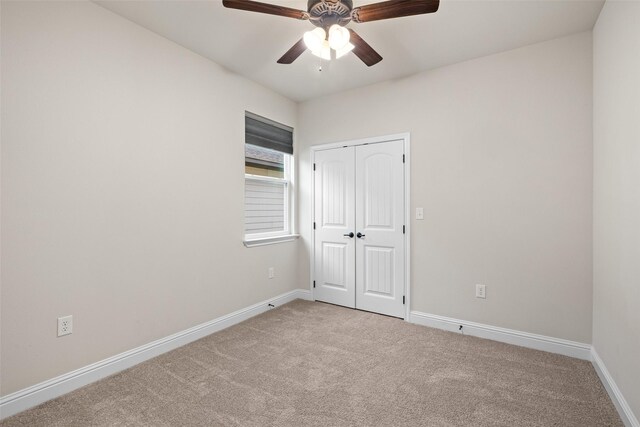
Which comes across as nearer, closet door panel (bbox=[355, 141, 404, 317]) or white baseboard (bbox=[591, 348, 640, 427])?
white baseboard (bbox=[591, 348, 640, 427])

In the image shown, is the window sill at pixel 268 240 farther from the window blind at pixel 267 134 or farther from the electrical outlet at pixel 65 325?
the electrical outlet at pixel 65 325

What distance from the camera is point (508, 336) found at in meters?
2.73

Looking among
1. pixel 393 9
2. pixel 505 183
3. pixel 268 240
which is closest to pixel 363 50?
pixel 393 9

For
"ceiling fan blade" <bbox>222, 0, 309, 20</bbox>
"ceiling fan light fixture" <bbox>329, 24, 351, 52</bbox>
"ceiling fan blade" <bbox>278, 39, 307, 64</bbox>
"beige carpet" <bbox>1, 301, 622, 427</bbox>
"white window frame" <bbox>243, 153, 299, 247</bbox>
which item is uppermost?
"ceiling fan blade" <bbox>222, 0, 309, 20</bbox>

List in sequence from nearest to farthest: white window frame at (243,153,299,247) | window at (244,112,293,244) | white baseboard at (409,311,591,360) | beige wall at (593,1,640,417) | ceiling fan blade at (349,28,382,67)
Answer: beige wall at (593,1,640,417) → ceiling fan blade at (349,28,382,67) → white baseboard at (409,311,591,360) → window at (244,112,293,244) → white window frame at (243,153,299,247)

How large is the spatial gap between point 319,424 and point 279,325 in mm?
1489

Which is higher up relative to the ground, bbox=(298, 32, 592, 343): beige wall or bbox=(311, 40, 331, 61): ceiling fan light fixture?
bbox=(311, 40, 331, 61): ceiling fan light fixture

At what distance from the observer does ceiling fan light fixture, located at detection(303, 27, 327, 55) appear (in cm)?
200

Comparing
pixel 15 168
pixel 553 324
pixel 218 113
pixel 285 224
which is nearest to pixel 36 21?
pixel 15 168

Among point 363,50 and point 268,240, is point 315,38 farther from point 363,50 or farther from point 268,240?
point 268,240

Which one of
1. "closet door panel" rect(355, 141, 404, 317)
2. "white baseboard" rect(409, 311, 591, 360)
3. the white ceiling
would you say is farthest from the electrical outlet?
"white baseboard" rect(409, 311, 591, 360)

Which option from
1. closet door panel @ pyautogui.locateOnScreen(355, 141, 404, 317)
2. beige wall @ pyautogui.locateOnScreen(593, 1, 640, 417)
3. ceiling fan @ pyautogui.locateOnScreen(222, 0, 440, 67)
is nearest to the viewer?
beige wall @ pyautogui.locateOnScreen(593, 1, 640, 417)

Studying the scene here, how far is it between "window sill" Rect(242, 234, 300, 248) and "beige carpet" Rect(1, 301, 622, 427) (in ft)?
3.14

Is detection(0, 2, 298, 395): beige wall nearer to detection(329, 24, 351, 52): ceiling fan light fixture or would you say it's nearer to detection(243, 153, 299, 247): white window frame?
detection(243, 153, 299, 247): white window frame
